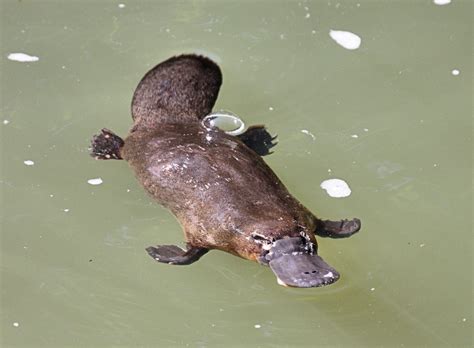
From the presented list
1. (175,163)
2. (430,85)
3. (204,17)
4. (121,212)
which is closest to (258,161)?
(175,163)

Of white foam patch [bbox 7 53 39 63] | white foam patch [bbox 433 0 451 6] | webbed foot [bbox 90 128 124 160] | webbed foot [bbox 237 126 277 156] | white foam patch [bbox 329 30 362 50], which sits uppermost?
white foam patch [bbox 433 0 451 6]

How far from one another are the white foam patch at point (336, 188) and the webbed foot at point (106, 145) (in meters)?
0.99

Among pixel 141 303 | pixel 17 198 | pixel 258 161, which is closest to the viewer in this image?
pixel 141 303

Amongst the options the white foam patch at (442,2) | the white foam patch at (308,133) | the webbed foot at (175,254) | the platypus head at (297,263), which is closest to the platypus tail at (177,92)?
the white foam patch at (308,133)

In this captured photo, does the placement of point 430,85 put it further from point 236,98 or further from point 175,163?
point 175,163

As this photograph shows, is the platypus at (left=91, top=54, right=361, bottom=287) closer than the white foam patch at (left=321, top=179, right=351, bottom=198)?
Yes

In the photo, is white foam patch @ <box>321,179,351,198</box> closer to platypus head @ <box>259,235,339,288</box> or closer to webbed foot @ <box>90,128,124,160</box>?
platypus head @ <box>259,235,339,288</box>

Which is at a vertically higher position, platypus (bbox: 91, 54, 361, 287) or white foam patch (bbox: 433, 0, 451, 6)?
white foam patch (bbox: 433, 0, 451, 6)

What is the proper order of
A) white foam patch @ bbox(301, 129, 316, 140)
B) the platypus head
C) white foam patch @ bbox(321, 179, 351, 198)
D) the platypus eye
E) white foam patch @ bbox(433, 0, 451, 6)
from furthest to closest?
white foam patch @ bbox(433, 0, 451, 6), white foam patch @ bbox(301, 129, 316, 140), white foam patch @ bbox(321, 179, 351, 198), the platypus eye, the platypus head

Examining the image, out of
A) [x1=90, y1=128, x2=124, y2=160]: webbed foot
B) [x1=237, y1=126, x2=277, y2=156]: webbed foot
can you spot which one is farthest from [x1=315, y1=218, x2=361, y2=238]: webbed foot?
[x1=90, y1=128, x2=124, y2=160]: webbed foot

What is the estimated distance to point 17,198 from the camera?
4.12 metres

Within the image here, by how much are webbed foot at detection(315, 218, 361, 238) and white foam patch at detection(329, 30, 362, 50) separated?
1.60 m

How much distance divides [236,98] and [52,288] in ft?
4.93

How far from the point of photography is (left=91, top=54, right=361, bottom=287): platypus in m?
3.44
